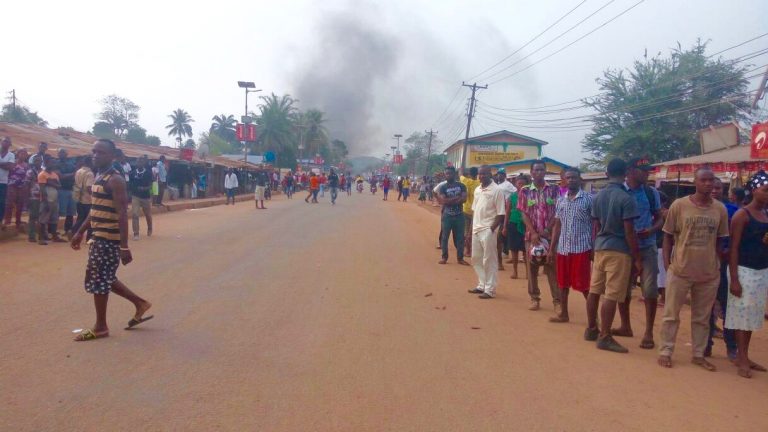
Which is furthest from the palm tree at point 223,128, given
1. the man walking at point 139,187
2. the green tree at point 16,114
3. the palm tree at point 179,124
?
the man walking at point 139,187

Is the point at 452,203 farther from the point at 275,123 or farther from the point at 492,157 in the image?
the point at 275,123

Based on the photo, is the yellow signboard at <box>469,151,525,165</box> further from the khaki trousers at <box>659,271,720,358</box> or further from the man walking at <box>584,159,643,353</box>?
the khaki trousers at <box>659,271,720,358</box>

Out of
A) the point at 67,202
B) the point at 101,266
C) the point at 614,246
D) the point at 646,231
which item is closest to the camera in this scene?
the point at 101,266

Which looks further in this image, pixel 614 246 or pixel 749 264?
pixel 614 246

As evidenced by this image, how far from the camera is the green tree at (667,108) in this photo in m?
27.0

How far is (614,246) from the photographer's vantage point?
18.4 feet

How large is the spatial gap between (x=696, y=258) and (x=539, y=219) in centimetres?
234

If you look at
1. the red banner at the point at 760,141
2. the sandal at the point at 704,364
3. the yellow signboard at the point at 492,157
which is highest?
the yellow signboard at the point at 492,157

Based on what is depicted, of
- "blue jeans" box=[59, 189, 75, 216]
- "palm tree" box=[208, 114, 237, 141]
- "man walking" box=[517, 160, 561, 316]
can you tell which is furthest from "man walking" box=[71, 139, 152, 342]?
"palm tree" box=[208, 114, 237, 141]

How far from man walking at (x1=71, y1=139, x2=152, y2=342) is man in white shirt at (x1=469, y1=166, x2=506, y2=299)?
4258 mm

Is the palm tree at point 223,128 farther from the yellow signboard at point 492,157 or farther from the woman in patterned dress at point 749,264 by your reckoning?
the woman in patterned dress at point 749,264

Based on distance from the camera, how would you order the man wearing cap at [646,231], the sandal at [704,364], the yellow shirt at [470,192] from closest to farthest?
the sandal at [704,364]
the man wearing cap at [646,231]
the yellow shirt at [470,192]

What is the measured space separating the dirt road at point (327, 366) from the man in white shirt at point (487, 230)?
354mm

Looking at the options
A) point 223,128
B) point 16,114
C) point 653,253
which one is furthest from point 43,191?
point 223,128
